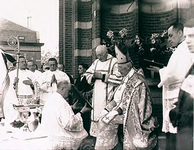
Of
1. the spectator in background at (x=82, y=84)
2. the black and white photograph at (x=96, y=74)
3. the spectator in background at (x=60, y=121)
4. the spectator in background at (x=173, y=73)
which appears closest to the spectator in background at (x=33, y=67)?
the black and white photograph at (x=96, y=74)

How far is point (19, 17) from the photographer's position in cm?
725

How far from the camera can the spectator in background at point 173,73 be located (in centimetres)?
598

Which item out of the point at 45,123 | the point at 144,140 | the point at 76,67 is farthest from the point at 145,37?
the point at 45,123

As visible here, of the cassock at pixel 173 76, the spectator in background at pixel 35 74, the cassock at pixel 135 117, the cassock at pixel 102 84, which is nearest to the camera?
the cassock at pixel 173 76

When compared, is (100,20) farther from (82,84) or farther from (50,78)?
(50,78)

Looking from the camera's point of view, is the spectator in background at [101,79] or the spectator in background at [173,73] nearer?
the spectator in background at [173,73]

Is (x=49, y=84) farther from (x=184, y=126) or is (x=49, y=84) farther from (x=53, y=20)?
(x=184, y=126)

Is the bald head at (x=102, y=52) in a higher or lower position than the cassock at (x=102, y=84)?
higher

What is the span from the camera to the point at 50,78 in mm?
6977

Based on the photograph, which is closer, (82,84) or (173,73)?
(173,73)

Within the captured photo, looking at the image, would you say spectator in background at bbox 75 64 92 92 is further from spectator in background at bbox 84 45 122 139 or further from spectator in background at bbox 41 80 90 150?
spectator in background at bbox 41 80 90 150

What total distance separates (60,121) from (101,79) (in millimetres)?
1195

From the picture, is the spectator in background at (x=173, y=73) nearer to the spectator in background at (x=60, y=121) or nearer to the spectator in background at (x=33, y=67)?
the spectator in background at (x=60, y=121)

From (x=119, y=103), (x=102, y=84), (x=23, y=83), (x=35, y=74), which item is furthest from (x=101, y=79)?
(x=23, y=83)
